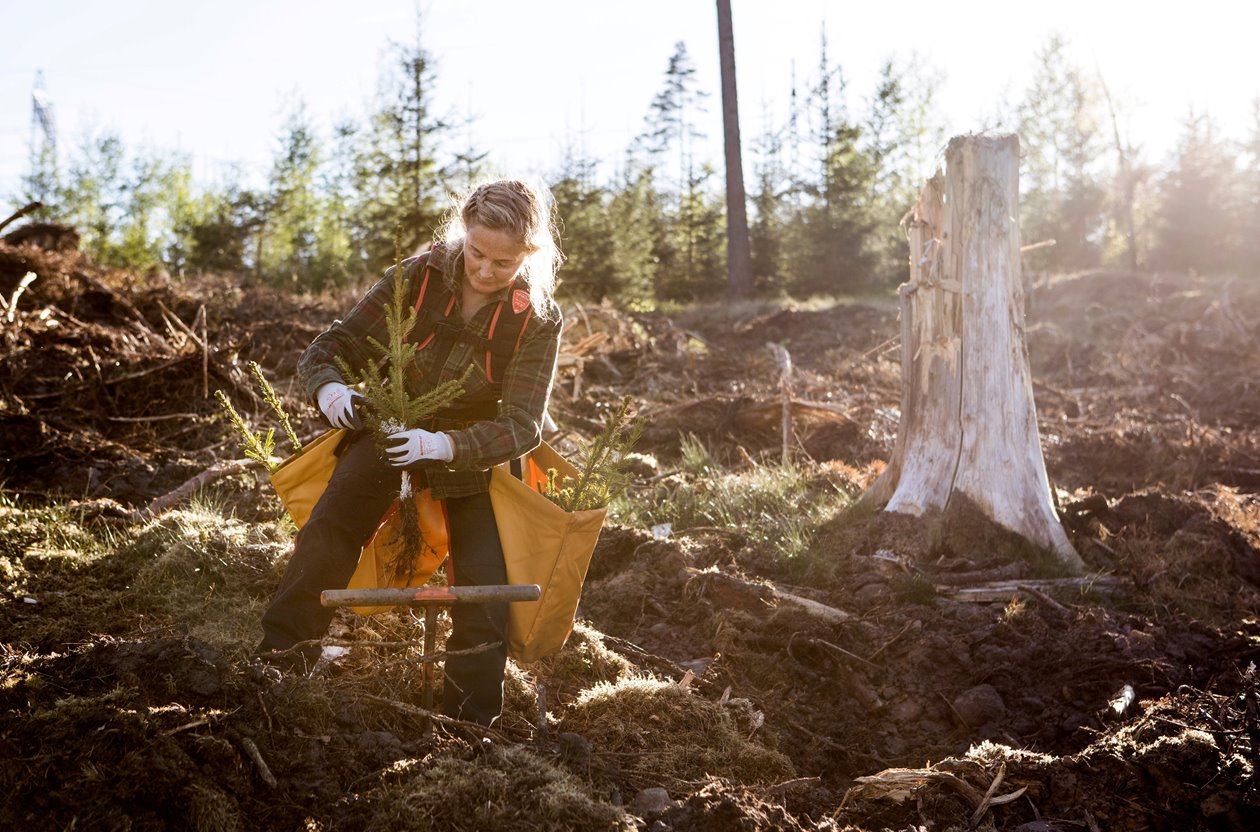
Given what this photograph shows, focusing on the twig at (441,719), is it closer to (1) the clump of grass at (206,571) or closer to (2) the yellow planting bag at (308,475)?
(2) the yellow planting bag at (308,475)

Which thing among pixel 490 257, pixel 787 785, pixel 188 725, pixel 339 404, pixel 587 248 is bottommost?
pixel 787 785

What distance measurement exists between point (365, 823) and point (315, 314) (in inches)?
304

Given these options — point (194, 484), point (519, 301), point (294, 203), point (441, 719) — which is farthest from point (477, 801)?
point (294, 203)

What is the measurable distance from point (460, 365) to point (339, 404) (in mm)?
411

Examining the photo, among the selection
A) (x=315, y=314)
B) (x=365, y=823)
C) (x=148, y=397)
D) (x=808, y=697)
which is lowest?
(x=808, y=697)

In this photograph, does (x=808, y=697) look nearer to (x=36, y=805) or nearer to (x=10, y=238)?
(x=36, y=805)

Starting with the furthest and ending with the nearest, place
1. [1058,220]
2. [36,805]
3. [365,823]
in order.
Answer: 1. [1058,220]
2. [365,823]
3. [36,805]

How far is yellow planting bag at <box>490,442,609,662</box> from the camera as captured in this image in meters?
2.93

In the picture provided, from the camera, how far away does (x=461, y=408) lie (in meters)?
3.09

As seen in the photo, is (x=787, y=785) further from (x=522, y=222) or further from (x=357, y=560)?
(x=522, y=222)

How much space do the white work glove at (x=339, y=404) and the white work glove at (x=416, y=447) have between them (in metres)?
0.15

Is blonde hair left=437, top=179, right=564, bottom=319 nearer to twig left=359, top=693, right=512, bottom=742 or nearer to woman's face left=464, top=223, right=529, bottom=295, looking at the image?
woman's face left=464, top=223, right=529, bottom=295

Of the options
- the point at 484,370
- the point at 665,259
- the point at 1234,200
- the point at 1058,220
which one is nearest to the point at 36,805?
the point at 484,370

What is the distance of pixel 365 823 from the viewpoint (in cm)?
218
